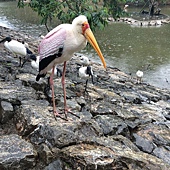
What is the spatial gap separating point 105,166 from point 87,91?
3.25m

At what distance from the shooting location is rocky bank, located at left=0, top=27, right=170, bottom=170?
342 cm

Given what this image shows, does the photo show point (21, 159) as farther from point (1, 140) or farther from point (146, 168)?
point (146, 168)

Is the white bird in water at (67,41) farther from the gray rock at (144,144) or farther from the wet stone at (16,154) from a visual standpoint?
the gray rock at (144,144)

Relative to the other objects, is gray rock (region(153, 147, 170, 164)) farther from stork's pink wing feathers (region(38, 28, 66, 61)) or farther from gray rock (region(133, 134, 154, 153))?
stork's pink wing feathers (region(38, 28, 66, 61))

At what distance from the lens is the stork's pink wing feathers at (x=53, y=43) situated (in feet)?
12.8

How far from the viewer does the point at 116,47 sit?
1892cm

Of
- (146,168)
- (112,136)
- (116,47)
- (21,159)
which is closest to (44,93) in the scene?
(112,136)

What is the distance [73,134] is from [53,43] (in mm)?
1317

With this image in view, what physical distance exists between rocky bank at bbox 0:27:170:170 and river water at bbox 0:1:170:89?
713 centimetres

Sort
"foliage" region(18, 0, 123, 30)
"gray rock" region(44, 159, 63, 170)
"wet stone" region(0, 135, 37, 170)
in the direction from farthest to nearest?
"foliage" region(18, 0, 123, 30) < "gray rock" region(44, 159, 63, 170) < "wet stone" region(0, 135, 37, 170)

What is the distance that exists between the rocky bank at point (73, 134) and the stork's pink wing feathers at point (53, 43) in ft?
2.96

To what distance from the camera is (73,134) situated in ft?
12.5

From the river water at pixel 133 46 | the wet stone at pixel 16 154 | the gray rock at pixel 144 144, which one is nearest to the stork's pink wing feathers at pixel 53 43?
the wet stone at pixel 16 154

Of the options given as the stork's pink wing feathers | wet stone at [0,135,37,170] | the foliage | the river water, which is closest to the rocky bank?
wet stone at [0,135,37,170]
